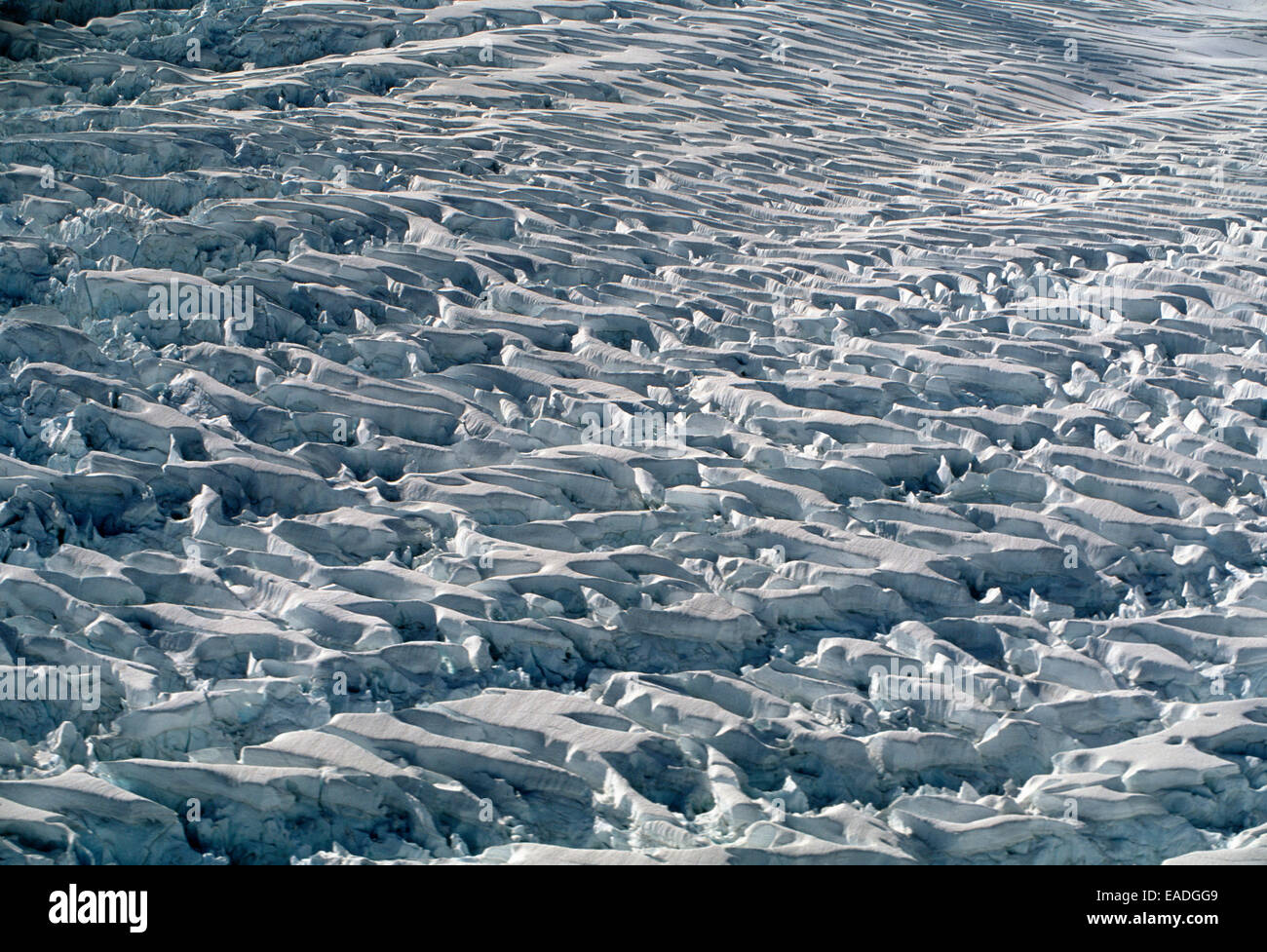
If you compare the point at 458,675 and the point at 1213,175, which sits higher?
the point at 1213,175

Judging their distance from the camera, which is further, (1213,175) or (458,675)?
(1213,175)
